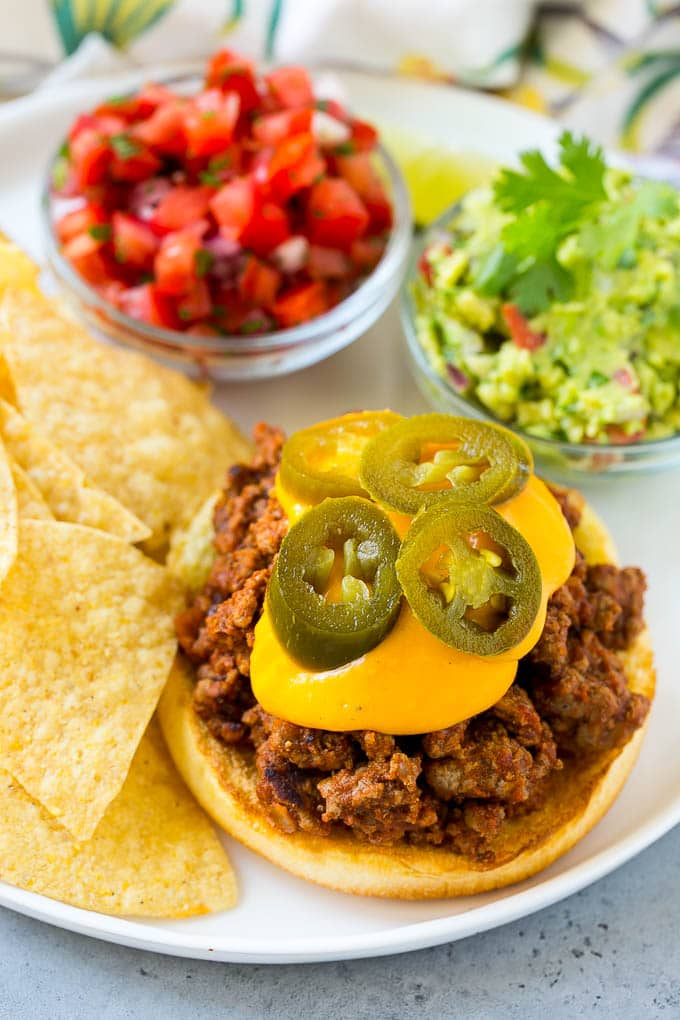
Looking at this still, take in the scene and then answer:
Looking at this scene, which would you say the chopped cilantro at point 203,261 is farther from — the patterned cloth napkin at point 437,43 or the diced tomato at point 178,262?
the patterned cloth napkin at point 437,43

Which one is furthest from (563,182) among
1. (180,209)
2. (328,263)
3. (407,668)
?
(407,668)

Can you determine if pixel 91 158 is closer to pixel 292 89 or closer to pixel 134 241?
pixel 134 241

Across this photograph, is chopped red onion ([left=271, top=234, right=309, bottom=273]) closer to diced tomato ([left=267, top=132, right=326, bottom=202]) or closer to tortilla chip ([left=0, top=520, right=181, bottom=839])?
diced tomato ([left=267, top=132, right=326, bottom=202])

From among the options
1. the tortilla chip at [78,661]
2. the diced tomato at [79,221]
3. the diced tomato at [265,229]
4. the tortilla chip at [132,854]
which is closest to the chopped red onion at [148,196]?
the diced tomato at [79,221]

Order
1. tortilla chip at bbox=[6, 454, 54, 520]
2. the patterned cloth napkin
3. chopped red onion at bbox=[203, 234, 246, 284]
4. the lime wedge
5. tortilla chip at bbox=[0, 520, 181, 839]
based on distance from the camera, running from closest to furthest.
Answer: tortilla chip at bbox=[0, 520, 181, 839] < tortilla chip at bbox=[6, 454, 54, 520] < chopped red onion at bbox=[203, 234, 246, 284] < the lime wedge < the patterned cloth napkin

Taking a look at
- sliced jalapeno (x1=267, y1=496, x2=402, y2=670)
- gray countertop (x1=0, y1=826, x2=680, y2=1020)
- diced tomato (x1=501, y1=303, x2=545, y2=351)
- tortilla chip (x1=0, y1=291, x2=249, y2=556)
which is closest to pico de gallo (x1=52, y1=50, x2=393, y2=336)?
tortilla chip (x1=0, y1=291, x2=249, y2=556)
